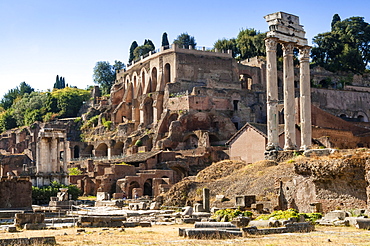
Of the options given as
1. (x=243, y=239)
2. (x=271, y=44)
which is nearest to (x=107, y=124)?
(x=271, y=44)

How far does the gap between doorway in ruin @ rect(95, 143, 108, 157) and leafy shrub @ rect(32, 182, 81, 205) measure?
2822 centimetres

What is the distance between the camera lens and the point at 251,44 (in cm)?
8431

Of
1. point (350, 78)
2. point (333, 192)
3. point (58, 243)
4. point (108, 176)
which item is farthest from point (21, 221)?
point (350, 78)

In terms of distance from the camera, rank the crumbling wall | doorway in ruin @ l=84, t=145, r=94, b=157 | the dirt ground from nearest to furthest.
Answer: the dirt ground → the crumbling wall → doorway in ruin @ l=84, t=145, r=94, b=157

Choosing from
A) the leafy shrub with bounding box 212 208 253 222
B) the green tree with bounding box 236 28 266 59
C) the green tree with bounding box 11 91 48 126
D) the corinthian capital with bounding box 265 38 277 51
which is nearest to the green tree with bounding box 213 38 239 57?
the green tree with bounding box 236 28 266 59

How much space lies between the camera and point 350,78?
7900 cm

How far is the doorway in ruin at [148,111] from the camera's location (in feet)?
235

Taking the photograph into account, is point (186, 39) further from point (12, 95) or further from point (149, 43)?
point (12, 95)

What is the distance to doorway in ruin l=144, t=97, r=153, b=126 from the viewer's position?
71688 mm

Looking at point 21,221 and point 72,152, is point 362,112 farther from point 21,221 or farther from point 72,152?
point 21,221

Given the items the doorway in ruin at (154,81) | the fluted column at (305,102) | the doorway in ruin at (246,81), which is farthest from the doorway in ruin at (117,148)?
the fluted column at (305,102)

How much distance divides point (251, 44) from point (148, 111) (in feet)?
66.3

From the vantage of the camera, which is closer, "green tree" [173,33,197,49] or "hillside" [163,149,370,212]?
"hillside" [163,149,370,212]

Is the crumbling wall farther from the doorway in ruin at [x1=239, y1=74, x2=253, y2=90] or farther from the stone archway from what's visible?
the doorway in ruin at [x1=239, y1=74, x2=253, y2=90]
